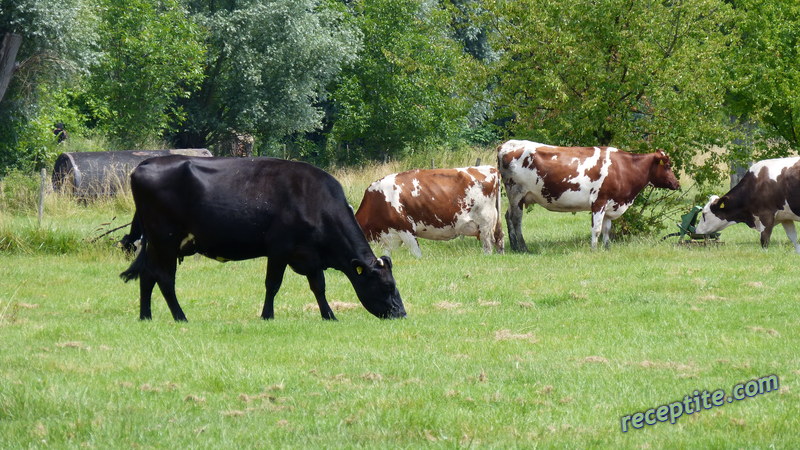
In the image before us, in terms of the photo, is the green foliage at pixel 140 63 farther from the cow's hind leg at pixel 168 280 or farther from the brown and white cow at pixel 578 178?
the cow's hind leg at pixel 168 280

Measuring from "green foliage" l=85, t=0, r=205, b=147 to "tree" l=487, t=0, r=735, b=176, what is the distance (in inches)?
769

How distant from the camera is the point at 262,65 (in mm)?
46906

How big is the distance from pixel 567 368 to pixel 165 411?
3.73m

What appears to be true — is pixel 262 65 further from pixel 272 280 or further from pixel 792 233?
pixel 272 280

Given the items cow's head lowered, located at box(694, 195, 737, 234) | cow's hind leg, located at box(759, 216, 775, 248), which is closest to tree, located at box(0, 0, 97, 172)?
cow's head lowered, located at box(694, 195, 737, 234)

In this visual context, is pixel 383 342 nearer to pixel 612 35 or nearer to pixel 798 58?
pixel 612 35

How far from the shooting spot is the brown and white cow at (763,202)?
2316 cm

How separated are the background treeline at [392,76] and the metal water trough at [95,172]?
265cm

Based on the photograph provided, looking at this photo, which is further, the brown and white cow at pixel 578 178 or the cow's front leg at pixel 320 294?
the brown and white cow at pixel 578 178

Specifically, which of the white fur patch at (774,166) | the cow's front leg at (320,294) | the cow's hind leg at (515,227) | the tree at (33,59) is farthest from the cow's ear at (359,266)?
the tree at (33,59)

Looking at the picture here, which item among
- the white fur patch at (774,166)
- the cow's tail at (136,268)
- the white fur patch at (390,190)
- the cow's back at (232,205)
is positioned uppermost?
the cow's back at (232,205)

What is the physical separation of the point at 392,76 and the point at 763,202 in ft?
100

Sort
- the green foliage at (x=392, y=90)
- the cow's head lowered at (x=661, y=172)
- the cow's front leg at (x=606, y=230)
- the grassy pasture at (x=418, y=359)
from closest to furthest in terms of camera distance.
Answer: the grassy pasture at (x=418, y=359) → the cow's front leg at (x=606, y=230) → the cow's head lowered at (x=661, y=172) → the green foliage at (x=392, y=90)

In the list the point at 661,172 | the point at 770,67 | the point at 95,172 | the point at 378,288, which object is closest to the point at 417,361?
the point at 378,288
